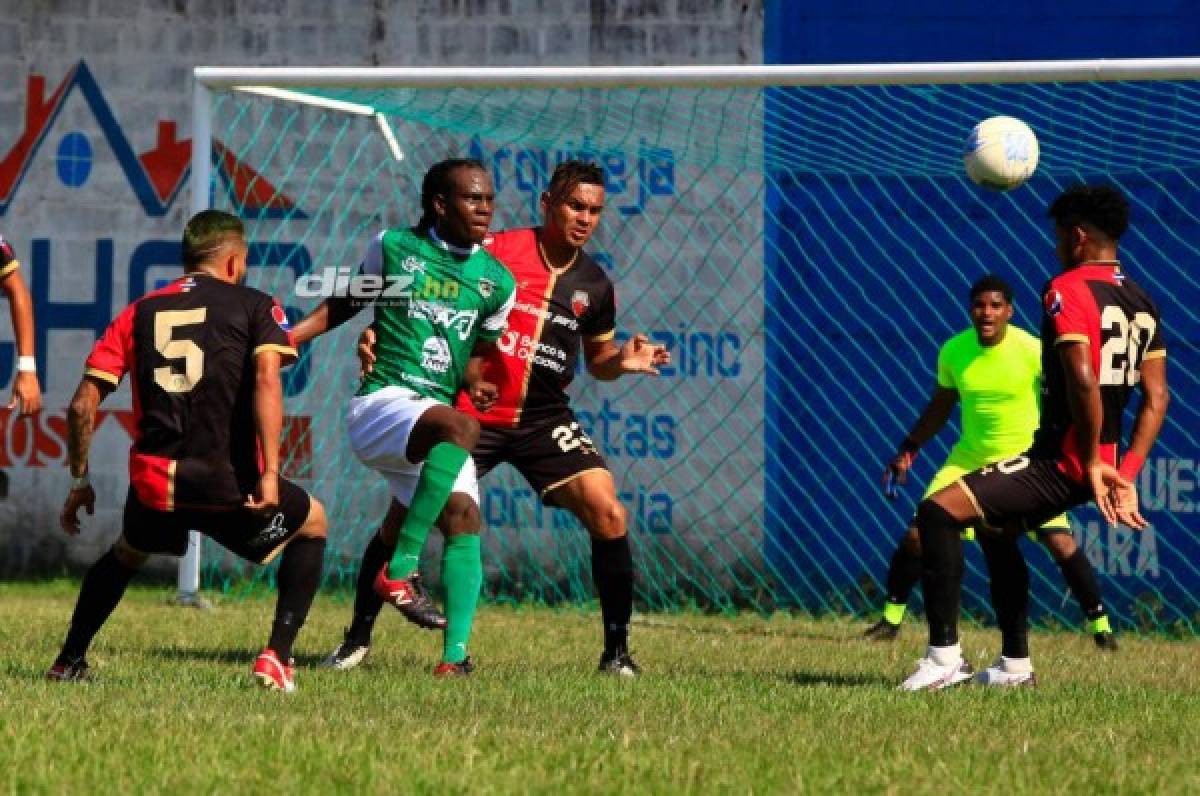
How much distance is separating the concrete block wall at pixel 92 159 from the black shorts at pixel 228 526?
6.20m

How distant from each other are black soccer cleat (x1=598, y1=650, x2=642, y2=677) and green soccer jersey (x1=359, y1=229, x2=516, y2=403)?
1.22 m

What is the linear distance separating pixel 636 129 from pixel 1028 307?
2529 millimetres

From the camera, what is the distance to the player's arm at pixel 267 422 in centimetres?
664

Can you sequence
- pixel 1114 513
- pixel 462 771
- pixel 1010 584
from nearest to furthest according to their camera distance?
pixel 462 771
pixel 1114 513
pixel 1010 584

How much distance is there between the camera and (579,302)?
8227mm

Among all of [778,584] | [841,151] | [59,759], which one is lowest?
[778,584]

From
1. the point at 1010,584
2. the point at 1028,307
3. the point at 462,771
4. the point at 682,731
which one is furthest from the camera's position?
the point at 1028,307

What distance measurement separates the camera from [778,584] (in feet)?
39.9

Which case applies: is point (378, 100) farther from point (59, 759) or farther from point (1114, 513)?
point (59, 759)

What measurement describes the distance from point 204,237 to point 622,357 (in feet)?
5.84

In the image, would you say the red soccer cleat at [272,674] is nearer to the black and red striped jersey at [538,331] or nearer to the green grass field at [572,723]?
the green grass field at [572,723]

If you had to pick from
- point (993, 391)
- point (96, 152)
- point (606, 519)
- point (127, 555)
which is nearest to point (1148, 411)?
point (606, 519)

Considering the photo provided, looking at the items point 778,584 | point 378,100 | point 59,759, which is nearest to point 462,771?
point 59,759

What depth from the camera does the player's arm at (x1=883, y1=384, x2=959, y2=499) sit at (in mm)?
9938
